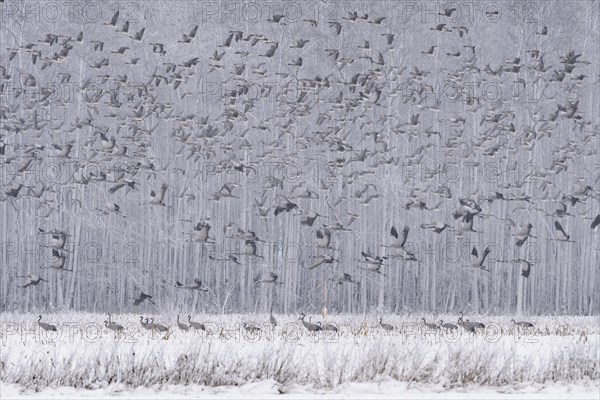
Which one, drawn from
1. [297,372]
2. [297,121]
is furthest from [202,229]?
[297,121]

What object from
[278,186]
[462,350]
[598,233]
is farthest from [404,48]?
[462,350]

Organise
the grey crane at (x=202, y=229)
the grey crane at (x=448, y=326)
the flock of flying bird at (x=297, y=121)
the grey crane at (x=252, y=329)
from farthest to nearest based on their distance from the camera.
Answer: the flock of flying bird at (x=297, y=121), the grey crane at (x=202, y=229), the grey crane at (x=448, y=326), the grey crane at (x=252, y=329)

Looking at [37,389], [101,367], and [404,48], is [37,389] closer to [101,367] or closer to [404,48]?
[101,367]

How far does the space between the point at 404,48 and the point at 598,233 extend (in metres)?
6.07

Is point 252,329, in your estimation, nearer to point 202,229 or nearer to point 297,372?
point 202,229

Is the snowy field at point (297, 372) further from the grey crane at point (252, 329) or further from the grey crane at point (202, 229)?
the grey crane at point (202, 229)

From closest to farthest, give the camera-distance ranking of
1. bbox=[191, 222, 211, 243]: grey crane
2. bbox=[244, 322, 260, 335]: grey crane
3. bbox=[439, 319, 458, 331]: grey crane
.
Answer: bbox=[244, 322, 260, 335]: grey crane → bbox=[439, 319, 458, 331]: grey crane → bbox=[191, 222, 211, 243]: grey crane

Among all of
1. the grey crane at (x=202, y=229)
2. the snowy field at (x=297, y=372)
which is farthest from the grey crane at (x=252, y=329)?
the grey crane at (x=202, y=229)

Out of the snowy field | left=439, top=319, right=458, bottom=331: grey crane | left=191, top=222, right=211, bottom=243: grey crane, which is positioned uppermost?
left=191, top=222, right=211, bottom=243: grey crane

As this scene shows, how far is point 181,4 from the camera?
86.1ft

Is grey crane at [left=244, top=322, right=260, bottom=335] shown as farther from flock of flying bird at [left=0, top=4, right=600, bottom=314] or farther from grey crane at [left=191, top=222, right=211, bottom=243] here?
flock of flying bird at [left=0, top=4, right=600, bottom=314]

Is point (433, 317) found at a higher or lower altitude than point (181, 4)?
lower

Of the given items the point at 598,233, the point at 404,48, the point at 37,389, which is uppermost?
the point at 404,48

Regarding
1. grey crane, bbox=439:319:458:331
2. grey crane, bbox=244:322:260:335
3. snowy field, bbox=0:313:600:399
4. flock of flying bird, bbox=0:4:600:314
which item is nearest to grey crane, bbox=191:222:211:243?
Result: grey crane, bbox=244:322:260:335
